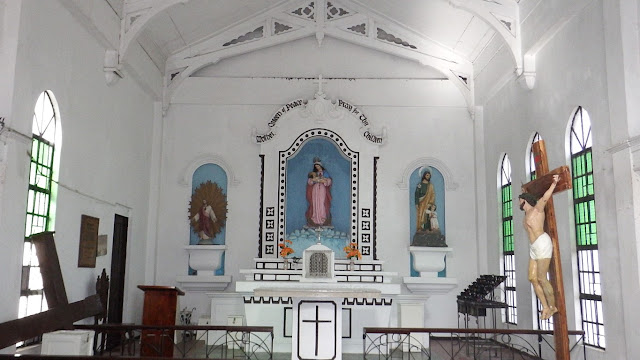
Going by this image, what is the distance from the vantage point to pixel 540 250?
19.3ft

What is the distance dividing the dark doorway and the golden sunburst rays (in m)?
1.76

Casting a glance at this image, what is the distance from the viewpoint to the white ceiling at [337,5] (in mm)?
12383

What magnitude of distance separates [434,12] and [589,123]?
4.89 metres

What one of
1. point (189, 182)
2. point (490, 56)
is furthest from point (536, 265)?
point (189, 182)

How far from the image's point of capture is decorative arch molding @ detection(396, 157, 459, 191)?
1375cm

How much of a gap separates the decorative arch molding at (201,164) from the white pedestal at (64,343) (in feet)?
20.6

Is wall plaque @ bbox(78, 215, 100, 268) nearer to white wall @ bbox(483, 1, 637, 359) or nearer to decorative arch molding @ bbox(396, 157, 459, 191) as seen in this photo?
decorative arch molding @ bbox(396, 157, 459, 191)

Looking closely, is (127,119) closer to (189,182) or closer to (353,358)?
(189,182)

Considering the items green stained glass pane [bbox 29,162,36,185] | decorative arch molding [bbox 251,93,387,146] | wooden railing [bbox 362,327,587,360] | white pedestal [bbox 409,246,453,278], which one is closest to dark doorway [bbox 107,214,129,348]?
green stained glass pane [bbox 29,162,36,185]

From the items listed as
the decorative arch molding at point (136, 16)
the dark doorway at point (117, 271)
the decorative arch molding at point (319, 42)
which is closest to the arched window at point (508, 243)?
the decorative arch molding at point (319, 42)

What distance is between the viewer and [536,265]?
5922mm

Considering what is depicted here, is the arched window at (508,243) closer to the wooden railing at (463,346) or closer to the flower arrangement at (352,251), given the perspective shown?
the wooden railing at (463,346)

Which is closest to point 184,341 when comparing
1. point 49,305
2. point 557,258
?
point 49,305

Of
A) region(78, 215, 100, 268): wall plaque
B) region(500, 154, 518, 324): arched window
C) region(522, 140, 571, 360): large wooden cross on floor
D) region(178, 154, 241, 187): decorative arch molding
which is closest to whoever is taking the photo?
region(522, 140, 571, 360): large wooden cross on floor
